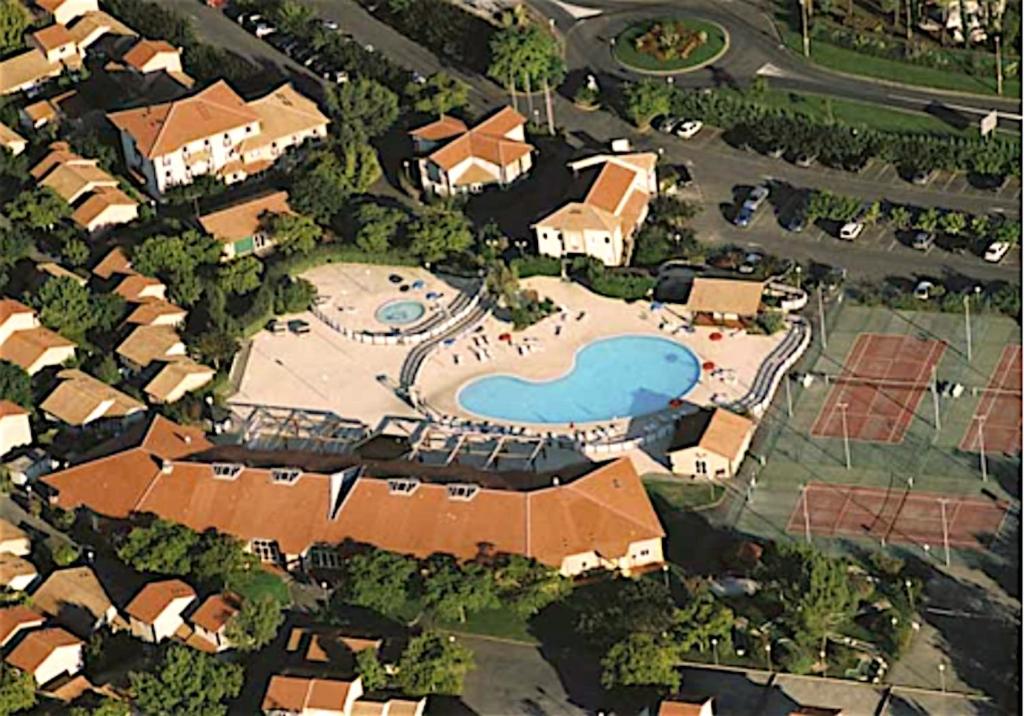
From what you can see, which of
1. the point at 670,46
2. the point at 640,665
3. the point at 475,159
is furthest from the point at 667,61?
the point at 640,665

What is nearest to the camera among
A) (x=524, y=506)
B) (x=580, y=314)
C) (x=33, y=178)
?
(x=524, y=506)

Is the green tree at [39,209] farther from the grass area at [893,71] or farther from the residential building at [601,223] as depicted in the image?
the grass area at [893,71]

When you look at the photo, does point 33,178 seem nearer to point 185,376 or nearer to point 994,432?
point 185,376

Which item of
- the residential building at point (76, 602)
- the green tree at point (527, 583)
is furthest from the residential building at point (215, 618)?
the green tree at point (527, 583)

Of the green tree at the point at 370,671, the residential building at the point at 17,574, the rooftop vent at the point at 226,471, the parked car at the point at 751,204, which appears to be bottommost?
the residential building at the point at 17,574

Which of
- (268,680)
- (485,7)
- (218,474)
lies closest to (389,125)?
(485,7)
